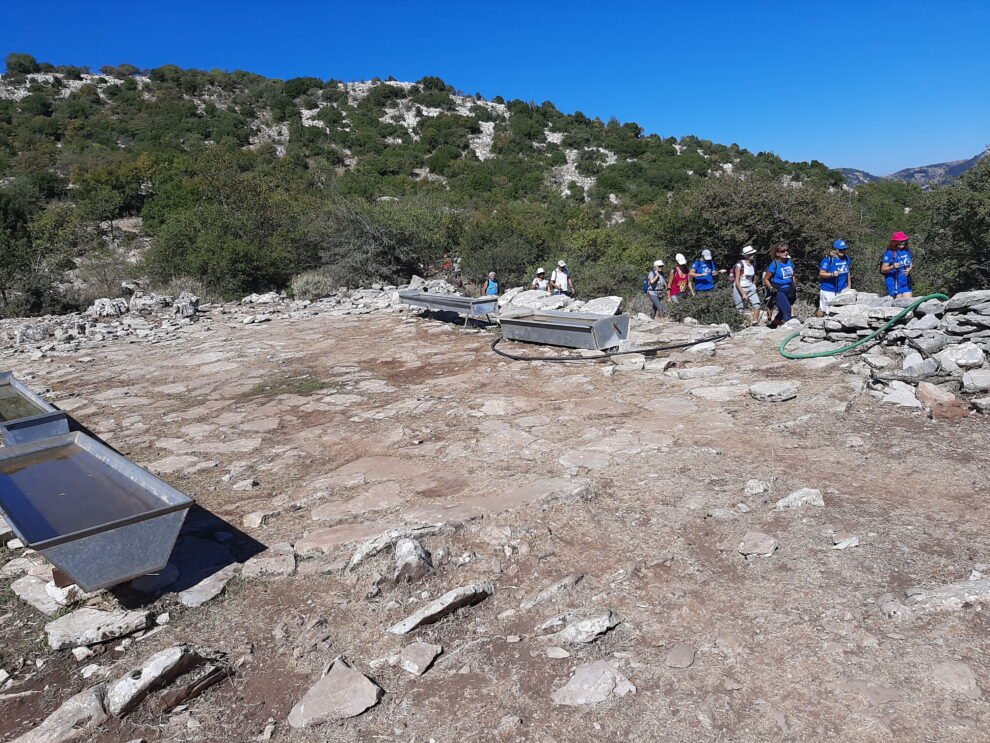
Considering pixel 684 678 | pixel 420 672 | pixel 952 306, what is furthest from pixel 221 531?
pixel 952 306

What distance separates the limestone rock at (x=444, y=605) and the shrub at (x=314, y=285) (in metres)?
12.1

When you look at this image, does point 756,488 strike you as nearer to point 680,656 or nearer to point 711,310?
point 680,656

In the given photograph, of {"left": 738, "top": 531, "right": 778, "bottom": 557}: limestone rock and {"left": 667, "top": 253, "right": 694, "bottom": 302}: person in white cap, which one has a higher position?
{"left": 667, "top": 253, "right": 694, "bottom": 302}: person in white cap

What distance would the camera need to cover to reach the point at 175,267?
1561 centimetres

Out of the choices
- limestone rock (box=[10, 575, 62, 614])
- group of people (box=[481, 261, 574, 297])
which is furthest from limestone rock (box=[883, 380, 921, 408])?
group of people (box=[481, 261, 574, 297])

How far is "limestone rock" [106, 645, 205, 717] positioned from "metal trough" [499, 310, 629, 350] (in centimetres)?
578

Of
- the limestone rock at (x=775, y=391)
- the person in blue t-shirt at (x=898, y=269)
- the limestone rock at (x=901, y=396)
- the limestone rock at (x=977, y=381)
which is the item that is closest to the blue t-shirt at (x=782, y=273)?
the person in blue t-shirt at (x=898, y=269)

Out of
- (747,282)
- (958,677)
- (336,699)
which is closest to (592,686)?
(336,699)

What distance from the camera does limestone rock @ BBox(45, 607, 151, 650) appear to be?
2764 millimetres

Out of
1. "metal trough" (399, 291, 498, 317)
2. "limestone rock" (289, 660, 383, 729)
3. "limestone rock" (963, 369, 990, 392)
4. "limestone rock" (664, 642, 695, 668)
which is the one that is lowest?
"limestone rock" (289, 660, 383, 729)

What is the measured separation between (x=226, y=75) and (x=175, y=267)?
40.0 m

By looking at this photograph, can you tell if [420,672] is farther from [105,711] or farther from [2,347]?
[2,347]

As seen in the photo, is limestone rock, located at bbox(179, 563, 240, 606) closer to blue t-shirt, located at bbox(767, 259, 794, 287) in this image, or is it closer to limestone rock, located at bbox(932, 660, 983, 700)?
limestone rock, located at bbox(932, 660, 983, 700)

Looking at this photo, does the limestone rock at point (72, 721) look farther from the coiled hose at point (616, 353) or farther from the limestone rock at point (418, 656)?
the coiled hose at point (616, 353)
